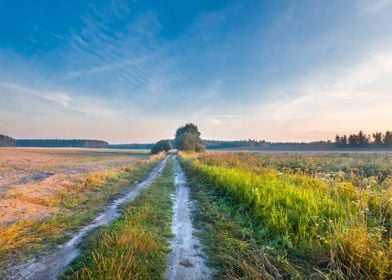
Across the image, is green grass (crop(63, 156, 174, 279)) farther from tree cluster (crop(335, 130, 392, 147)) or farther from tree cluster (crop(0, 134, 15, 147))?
tree cluster (crop(0, 134, 15, 147))

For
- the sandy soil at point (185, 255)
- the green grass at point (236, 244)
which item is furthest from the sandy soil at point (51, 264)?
the green grass at point (236, 244)

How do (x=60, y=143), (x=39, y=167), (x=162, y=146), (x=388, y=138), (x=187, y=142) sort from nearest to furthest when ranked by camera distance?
(x=39, y=167) < (x=187, y=142) < (x=388, y=138) < (x=162, y=146) < (x=60, y=143)

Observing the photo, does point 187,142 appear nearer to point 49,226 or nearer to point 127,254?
point 49,226

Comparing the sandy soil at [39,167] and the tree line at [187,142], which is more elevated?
the tree line at [187,142]

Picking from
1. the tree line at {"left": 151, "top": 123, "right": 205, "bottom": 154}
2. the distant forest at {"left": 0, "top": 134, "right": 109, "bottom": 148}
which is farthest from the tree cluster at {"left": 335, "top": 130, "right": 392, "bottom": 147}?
the distant forest at {"left": 0, "top": 134, "right": 109, "bottom": 148}

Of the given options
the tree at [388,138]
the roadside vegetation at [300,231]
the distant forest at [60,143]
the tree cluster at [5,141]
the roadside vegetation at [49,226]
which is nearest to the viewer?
the roadside vegetation at [300,231]

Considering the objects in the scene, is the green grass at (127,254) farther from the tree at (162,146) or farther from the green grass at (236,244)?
the tree at (162,146)

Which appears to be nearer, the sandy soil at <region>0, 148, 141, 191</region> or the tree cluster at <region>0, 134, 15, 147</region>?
the sandy soil at <region>0, 148, 141, 191</region>

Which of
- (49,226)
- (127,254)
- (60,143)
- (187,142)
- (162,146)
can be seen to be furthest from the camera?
(60,143)

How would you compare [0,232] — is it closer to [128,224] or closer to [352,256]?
[128,224]

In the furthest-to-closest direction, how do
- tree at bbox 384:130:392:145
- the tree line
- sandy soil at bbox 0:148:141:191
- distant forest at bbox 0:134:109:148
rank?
distant forest at bbox 0:134:109:148, tree at bbox 384:130:392:145, the tree line, sandy soil at bbox 0:148:141:191

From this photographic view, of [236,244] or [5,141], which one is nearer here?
[236,244]

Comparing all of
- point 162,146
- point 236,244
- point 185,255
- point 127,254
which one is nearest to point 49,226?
point 127,254

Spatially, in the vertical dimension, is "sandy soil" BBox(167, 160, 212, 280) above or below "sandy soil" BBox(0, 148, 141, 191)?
below
